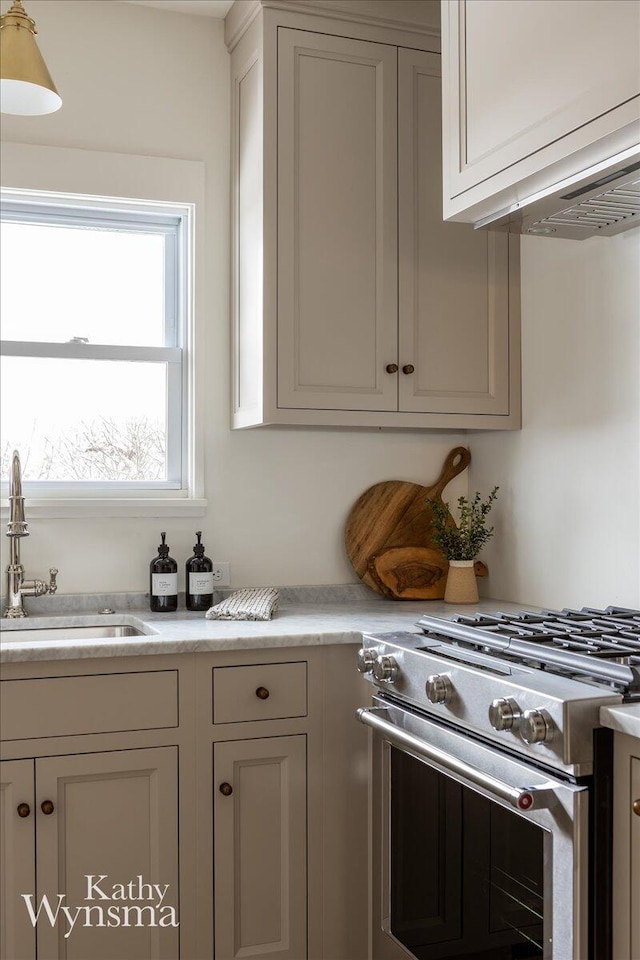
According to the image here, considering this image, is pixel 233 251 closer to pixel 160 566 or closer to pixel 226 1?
pixel 226 1

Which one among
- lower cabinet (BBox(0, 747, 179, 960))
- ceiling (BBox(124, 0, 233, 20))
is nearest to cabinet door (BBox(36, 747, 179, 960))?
lower cabinet (BBox(0, 747, 179, 960))

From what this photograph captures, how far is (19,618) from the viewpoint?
7.88 ft

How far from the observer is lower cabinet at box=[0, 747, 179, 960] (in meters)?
1.88

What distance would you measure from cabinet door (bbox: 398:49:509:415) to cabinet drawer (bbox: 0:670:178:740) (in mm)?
1047

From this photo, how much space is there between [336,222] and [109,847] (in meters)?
1.66

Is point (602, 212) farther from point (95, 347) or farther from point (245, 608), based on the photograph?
point (95, 347)

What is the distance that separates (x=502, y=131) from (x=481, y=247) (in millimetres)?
764

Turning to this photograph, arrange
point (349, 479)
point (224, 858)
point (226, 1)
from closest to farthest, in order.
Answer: point (224, 858) → point (226, 1) → point (349, 479)

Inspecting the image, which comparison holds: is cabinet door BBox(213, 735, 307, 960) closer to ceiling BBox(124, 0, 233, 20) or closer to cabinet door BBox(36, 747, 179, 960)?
cabinet door BBox(36, 747, 179, 960)

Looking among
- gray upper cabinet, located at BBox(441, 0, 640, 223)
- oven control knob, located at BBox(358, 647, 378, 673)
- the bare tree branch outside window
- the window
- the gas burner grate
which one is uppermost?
gray upper cabinet, located at BBox(441, 0, 640, 223)

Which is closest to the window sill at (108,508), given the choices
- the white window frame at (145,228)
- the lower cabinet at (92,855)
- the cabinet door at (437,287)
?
the white window frame at (145,228)

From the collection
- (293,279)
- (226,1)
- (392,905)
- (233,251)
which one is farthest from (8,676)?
(226,1)

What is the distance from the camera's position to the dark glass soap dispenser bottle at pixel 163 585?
2486 mm

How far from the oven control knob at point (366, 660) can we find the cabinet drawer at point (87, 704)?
1.35ft
